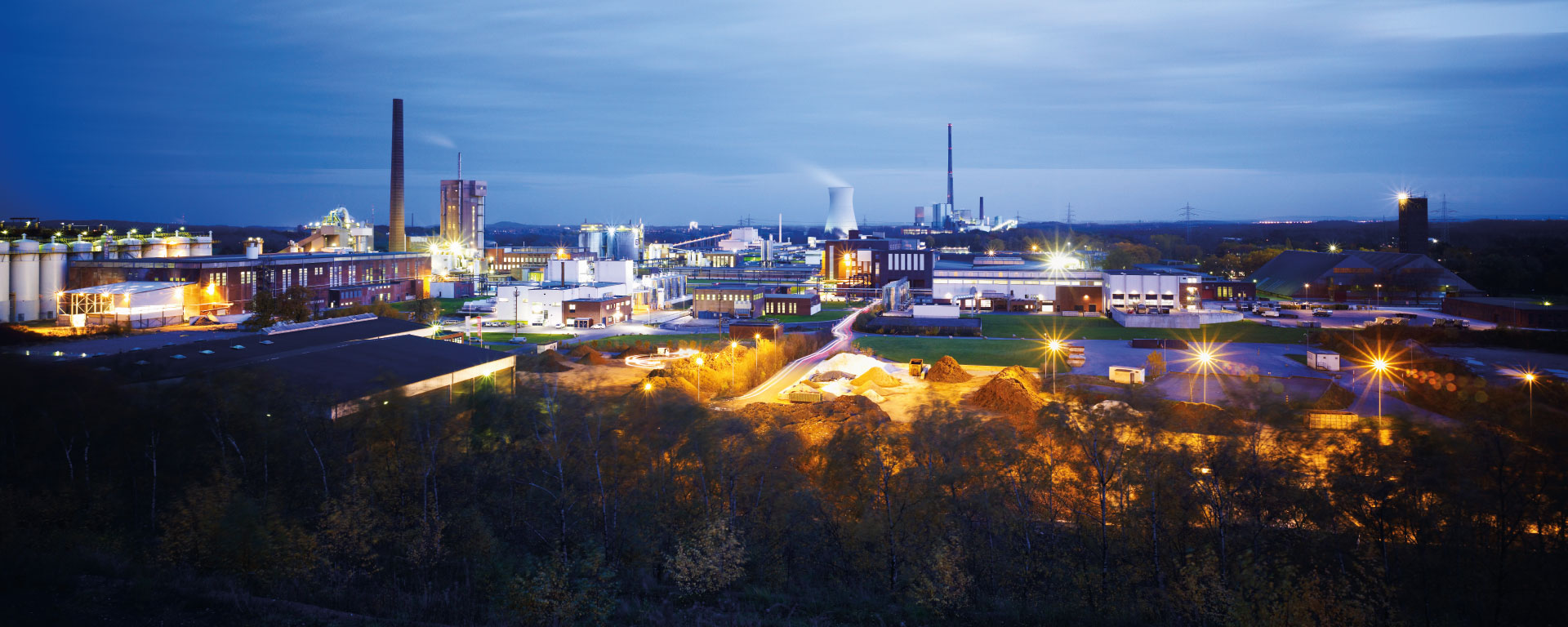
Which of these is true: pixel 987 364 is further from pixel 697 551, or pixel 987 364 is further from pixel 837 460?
pixel 697 551

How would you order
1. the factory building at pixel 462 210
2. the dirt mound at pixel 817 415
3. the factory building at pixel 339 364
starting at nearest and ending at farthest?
the factory building at pixel 339 364, the dirt mound at pixel 817 415, the factory building at pixel 462 210

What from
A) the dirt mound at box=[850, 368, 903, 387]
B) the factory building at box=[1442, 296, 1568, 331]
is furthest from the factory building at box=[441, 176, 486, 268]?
the factory building at box=[1442, 296, 1568, 331]

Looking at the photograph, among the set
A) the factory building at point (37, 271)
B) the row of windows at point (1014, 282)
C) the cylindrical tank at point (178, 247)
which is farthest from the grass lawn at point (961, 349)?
the cylindrical tank at point (178, 247)

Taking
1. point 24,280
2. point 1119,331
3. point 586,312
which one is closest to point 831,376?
point 1119,331

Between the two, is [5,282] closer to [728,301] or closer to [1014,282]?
[728,301]

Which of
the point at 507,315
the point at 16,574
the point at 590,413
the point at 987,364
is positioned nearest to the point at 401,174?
the point at 507,315

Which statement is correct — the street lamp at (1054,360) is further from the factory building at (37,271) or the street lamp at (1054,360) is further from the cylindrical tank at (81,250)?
the cylindrical tank at (81,250)

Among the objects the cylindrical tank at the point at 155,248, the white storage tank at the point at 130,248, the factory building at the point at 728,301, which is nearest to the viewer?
the white storage tank at the point at 130,248
